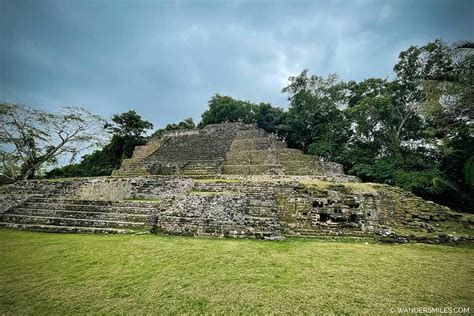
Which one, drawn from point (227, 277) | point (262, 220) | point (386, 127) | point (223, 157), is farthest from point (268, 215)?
point (386, 127)

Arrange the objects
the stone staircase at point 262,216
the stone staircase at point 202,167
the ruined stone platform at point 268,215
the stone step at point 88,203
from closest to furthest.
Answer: the stone staircase at point 262,216, the ruined stone platform at point 268,215, the stone step at point 88,203, the stone staircase at point 202,167

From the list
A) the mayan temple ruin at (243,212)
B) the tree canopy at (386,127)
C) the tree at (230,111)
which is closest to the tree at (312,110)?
the tree canopy at (386,127)

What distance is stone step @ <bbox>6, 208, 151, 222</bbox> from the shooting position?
271 inches

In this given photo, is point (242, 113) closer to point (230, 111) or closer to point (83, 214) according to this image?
point (230, 111)

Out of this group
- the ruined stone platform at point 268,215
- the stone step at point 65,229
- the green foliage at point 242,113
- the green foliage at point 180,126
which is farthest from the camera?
the green foliage at point 180,126

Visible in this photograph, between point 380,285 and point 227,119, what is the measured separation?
1015 inches

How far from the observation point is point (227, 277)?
335cm

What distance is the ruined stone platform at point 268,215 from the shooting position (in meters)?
6.07

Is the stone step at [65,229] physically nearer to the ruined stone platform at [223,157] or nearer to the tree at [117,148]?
the ruined stone platform at [223,157]

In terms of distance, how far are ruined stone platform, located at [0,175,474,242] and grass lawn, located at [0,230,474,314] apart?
2.76ft

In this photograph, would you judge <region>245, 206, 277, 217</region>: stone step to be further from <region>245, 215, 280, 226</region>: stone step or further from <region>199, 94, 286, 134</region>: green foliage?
<region>199, 94, 286, 134</region>: green foliage

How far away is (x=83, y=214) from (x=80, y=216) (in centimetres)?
11

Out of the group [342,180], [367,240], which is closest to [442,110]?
[367,240]

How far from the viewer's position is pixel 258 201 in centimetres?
699
